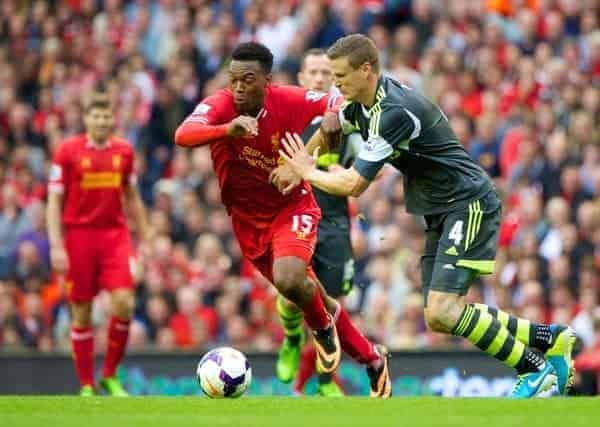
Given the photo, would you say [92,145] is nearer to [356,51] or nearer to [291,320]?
[291,320]

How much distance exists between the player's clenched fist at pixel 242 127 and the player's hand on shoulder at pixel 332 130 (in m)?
0.59

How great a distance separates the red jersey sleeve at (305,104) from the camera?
Answer: 11.7 m

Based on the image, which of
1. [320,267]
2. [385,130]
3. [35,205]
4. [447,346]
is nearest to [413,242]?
[447,346]

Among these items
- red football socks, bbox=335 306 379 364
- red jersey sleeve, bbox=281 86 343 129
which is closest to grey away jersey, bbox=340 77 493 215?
red jersey sleeve, bbox=281 86 343 129

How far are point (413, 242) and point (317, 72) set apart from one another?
4046mm

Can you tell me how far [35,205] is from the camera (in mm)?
19844

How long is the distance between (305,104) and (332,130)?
0.58m

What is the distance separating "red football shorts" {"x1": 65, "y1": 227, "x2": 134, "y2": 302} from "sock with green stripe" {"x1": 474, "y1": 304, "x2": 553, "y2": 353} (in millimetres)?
4034

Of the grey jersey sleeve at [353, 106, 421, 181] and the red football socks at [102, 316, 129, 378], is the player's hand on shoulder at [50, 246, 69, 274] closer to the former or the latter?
the red football socks at [102, 316, 129, 378]

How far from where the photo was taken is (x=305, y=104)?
11.7 m

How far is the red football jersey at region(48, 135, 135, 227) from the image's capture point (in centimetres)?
1408

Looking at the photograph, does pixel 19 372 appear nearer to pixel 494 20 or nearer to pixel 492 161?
pixel 492 161

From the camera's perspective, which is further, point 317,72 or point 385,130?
point 317,72

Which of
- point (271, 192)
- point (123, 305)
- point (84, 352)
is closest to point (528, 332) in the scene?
→ point (271, 192)
